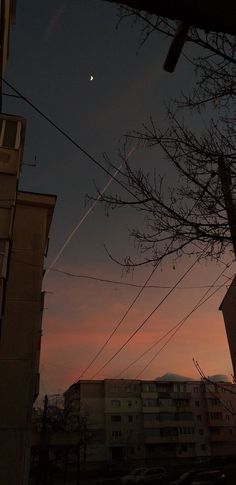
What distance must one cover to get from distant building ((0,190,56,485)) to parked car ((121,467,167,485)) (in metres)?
29.4

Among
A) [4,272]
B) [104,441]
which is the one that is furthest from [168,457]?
[4,272]

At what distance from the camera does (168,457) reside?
Result: 6338 centimetres

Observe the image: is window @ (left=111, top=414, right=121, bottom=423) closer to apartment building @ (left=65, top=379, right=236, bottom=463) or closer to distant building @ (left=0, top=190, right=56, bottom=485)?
apartment building @ (left=65, top=379, right=236, bottom=463)

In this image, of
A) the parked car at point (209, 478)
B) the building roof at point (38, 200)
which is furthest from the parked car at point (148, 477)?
the building roof at point (38, 200)

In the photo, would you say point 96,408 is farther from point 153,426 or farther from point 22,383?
point 22,383

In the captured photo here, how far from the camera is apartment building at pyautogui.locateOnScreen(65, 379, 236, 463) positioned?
6384 centimetres

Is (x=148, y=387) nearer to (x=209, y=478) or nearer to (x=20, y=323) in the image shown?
(x=209, y=478)

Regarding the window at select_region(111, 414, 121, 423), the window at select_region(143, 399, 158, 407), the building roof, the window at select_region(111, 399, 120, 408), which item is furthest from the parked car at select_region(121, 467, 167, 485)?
the building roof

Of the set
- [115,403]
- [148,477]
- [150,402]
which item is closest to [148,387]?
[150,402]

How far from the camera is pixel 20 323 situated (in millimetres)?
14469

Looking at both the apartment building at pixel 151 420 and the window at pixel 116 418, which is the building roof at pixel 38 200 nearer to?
the apartment building at pixel 151 420

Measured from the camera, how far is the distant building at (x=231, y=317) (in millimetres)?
23298

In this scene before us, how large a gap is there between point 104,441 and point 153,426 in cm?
838

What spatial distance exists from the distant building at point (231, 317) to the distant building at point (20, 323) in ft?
39.4
